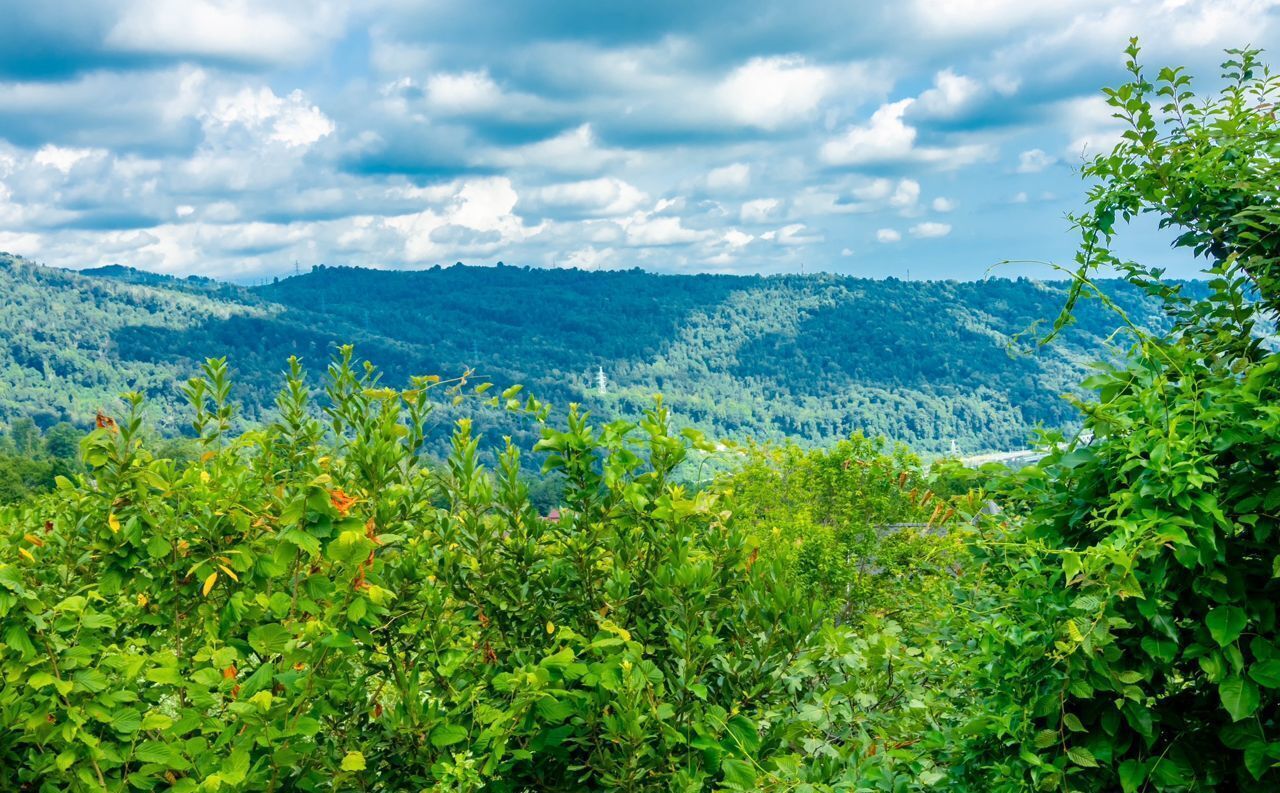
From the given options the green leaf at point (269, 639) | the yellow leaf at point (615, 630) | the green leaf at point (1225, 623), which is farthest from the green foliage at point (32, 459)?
the green leaf at point (1225, 623)

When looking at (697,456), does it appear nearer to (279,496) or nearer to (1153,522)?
(279,496)

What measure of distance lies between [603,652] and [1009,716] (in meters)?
1.00

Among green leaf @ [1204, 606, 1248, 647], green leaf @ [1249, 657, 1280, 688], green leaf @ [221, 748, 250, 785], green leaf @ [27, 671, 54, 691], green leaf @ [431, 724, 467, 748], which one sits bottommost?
green leaf @ [431, 724, 467, 748]

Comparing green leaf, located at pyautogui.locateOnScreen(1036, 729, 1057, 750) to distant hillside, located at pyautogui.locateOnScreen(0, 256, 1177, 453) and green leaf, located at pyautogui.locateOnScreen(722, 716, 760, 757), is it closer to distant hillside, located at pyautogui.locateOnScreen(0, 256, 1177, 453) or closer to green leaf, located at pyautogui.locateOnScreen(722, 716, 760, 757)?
green leaf, located at pyautogui.locateOnScreen(722, 716, 760, 757)

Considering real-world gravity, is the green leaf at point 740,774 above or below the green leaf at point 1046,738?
below

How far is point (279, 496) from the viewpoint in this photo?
2445 mm

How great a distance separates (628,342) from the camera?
174 meters

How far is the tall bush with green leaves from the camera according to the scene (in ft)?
5.84

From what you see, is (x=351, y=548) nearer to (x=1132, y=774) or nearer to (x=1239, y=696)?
(x=1132, y=774)

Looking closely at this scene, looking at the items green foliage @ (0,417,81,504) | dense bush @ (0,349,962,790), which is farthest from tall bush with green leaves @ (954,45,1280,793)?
green foliage @ (0,417,81,504)

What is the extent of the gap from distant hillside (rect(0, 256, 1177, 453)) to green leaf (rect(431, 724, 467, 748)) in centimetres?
12104

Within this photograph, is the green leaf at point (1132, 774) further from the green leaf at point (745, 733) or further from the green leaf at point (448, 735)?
the green leaf at point (448, 735)

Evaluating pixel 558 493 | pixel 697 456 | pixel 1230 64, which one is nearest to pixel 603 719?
pixel 558 493

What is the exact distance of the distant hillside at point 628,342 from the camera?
136 metres
